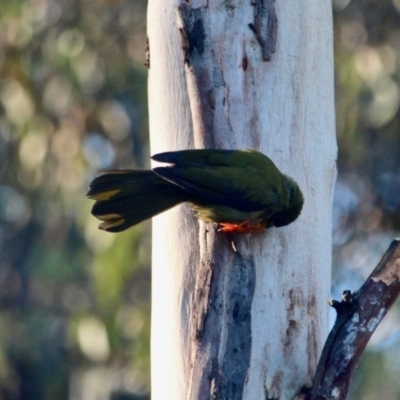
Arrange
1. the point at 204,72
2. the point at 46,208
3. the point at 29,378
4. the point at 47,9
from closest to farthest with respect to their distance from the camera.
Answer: the point at 204,72 < the point at 47,9 < the point at 46,208 < the point at 29,378

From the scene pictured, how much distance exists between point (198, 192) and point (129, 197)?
→ 215mm

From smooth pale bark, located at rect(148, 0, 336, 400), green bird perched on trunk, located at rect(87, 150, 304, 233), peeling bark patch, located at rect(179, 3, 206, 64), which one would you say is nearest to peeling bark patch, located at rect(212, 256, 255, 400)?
smooth pale bark, located at rect(148, 0, 336, 400)

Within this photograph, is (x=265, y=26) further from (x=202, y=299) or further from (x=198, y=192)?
(x=202, y=299)

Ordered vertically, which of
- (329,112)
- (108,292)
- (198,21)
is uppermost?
(198,21)

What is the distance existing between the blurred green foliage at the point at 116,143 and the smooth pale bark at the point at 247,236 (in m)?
4.09

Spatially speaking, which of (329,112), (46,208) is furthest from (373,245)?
(329,112)

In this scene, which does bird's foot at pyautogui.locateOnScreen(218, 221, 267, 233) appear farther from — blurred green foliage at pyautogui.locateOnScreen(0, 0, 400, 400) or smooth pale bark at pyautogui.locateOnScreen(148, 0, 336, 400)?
blurred green foliage at pyautogui.locateOnScreen(0, 0, 400, 400)

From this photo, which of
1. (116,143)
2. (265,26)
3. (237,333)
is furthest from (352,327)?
(116,143)

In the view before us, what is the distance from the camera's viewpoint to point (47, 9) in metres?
7.50

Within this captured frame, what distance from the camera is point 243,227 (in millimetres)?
2637

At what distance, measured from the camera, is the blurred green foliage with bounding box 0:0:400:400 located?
7.07 m

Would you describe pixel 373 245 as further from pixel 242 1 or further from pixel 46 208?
pixel 242 1

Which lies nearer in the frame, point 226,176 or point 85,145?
point 226,176

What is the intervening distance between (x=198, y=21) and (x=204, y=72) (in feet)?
0.55
